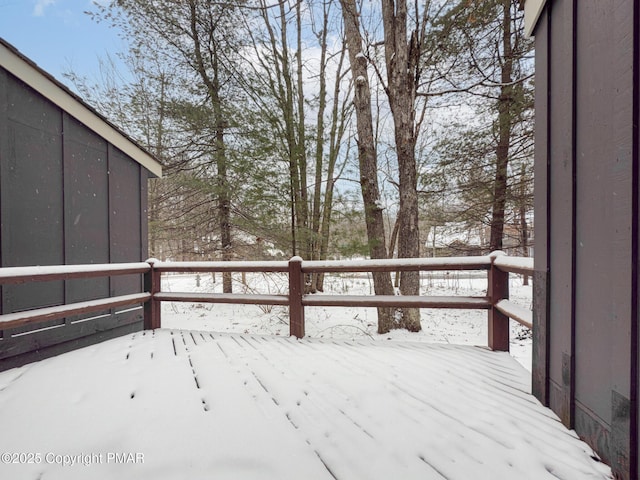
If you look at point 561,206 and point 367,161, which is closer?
point 561,206

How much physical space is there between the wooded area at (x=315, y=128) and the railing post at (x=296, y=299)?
282 cm

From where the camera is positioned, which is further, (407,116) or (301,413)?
(407,116)

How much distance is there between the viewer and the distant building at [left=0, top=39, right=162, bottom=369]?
10.2ft

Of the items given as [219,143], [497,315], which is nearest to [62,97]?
[219,143]

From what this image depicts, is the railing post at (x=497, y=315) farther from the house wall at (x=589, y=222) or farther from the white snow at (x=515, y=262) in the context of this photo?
the house wall at (x=589, y=222)

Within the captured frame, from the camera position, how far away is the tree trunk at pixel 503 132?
569 centimetres

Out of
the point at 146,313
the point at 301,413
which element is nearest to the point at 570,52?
the point at 301,413

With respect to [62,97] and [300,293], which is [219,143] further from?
[300,293]

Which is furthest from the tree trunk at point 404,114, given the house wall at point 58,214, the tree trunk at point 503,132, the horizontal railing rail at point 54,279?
the house wall at point 58,214

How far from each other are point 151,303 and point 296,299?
191 centimetres

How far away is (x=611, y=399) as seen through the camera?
46.2 inches

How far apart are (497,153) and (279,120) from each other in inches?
200

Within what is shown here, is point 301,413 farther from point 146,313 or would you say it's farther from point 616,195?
point 146,313

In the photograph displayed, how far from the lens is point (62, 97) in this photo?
3.62 meters
